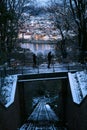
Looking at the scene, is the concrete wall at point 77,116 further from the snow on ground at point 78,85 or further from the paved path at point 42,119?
the paved path at point 42,119

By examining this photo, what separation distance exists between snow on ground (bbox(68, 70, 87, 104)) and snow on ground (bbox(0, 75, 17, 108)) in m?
3.80

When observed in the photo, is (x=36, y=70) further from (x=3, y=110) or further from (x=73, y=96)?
(x=3, y=110)

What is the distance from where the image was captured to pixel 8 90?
28.0m

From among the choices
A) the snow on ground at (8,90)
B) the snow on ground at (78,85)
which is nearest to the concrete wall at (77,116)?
the snow on ground at (78,85)

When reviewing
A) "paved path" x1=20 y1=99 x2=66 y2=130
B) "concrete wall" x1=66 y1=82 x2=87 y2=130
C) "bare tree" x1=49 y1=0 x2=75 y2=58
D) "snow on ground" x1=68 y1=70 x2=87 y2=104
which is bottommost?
"paved path" x1=20 y1=99 x2=66 y2=130

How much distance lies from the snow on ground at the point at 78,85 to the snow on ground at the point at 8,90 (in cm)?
380

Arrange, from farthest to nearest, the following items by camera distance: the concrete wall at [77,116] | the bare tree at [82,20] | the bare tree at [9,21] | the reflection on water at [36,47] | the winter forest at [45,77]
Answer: the reflection on water at [36,47]
the bare tree at [82,20]
the bare tree at [9,21]
the winter forest at [45,77]
the concrete wall at [77,116]

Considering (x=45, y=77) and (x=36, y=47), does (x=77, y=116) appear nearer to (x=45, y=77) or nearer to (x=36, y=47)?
(x=45, y=77)

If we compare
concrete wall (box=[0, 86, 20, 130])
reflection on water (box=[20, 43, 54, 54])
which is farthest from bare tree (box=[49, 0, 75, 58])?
concrete wall (box=[0, 86, 20, 130])

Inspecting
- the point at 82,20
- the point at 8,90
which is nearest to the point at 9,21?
the point at 82,20

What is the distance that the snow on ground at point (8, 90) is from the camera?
84.3ft

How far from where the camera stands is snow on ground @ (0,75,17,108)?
25.7m

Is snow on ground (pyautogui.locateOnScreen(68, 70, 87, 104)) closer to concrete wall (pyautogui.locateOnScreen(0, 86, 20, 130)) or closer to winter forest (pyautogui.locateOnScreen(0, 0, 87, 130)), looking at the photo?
winter forest (pyautogui.locateOnScreen(0, 0, 87, 130))

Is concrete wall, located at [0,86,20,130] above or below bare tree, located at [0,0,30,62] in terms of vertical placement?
below
